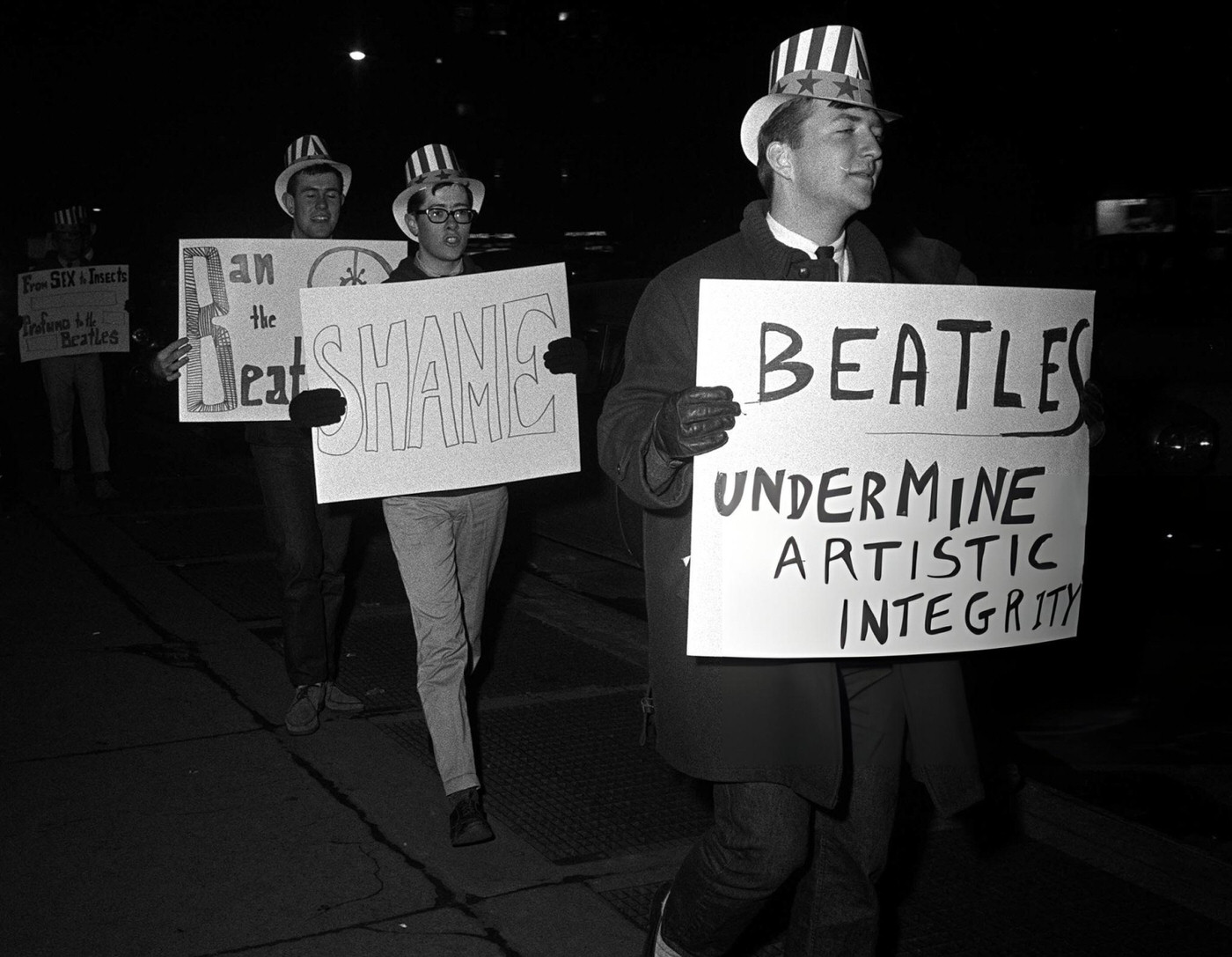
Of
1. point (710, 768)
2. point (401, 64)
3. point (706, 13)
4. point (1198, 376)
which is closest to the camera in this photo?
point (710, 768)

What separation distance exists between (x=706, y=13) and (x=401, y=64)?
498 inches

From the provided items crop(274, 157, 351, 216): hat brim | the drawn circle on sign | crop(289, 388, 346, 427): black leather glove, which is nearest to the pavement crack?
crop(289, 388, 346, 427): black leather glove

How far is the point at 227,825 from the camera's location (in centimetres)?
453

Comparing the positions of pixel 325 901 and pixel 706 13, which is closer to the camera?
pixel 325 901

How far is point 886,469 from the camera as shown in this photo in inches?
114

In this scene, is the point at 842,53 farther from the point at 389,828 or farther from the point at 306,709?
the point at 306,709

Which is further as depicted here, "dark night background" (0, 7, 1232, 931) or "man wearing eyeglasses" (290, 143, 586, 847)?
"dark night background" (0, 7, 1232, 931)

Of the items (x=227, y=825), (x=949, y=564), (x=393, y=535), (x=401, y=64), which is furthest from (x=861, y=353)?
(x=401, y=64)

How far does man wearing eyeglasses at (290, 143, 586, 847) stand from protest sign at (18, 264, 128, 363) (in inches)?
257

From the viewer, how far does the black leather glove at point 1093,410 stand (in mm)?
3082

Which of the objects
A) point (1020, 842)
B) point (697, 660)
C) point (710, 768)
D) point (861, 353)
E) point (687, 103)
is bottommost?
point (1020, 842)

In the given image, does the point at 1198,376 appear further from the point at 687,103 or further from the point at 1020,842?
the point at 687,103

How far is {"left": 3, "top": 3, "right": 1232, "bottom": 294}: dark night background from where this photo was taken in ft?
21.1

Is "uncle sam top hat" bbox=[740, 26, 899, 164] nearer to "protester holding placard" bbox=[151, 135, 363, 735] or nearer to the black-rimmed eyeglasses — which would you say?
the black-rimmed eyeglasses
